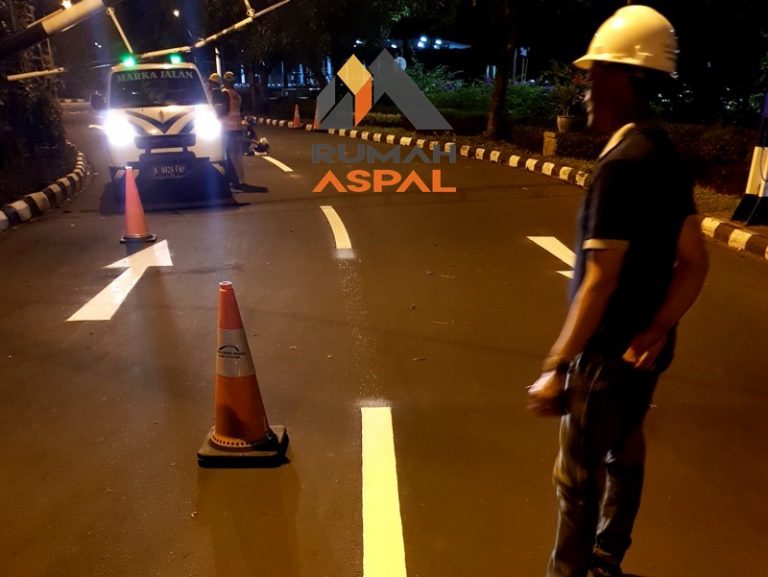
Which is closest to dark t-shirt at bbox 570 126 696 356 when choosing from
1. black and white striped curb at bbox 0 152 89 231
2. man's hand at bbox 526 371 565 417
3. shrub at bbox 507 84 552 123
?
man's hand at bbox 526 371 565 417

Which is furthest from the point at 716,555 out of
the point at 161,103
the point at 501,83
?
the point at 501,83

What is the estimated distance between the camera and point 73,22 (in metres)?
11.0

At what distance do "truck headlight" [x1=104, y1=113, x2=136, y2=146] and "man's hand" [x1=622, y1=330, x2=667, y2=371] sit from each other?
988 centimetres

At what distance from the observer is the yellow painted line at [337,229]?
8.05 metres

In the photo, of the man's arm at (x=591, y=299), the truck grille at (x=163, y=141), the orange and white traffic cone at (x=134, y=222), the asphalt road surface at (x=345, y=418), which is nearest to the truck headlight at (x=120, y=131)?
the truck grille at (x=163, y=141)

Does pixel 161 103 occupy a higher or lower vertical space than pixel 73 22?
lower

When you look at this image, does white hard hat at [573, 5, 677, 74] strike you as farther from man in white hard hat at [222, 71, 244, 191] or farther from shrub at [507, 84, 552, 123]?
shrub at [507, 84, 552, 123]

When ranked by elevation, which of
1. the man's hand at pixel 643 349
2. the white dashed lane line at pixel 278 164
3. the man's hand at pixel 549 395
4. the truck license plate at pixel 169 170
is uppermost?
the man's hand at pixel 643 349

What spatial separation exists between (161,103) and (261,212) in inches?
113

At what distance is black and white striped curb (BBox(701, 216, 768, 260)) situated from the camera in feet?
25.2

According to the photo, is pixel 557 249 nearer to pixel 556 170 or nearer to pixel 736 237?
pixel 736 237

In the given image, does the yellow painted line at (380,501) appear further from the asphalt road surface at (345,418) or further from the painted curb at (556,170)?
the painted curb at (556,170)

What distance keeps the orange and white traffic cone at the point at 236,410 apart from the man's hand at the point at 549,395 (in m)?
1.77

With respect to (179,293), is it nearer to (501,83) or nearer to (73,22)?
(73,22)
